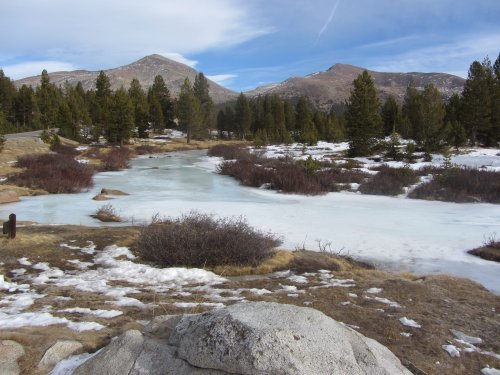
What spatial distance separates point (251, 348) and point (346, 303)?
10.2 ft

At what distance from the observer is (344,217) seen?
1373 cm

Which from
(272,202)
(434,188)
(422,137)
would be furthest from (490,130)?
(272,202)

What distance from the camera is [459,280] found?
735 cm

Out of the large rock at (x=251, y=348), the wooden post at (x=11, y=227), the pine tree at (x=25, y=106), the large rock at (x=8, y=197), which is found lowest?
the large rock at (x=8, y=197)

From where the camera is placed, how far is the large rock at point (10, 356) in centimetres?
345

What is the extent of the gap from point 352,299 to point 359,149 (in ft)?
102

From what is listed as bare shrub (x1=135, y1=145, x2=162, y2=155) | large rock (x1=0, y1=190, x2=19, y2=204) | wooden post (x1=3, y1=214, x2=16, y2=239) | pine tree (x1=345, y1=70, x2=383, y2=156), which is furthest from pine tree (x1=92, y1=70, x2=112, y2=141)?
wooden post (x1=3, y1=214, x2=16, y2=239)

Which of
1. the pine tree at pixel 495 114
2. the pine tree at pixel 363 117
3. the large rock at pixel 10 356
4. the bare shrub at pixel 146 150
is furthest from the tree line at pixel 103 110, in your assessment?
the large rock at pixel 10 356

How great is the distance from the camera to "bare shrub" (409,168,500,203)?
1663 centimetres

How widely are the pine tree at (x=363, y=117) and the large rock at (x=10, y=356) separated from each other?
34.2 metres

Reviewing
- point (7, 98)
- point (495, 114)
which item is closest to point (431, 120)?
point (495, 114)

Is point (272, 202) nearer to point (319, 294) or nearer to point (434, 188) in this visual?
point (434, 188)

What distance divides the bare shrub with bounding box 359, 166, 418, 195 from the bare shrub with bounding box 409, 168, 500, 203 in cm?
76

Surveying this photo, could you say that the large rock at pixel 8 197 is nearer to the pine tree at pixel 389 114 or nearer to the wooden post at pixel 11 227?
the wooden post at pixel 11 227
